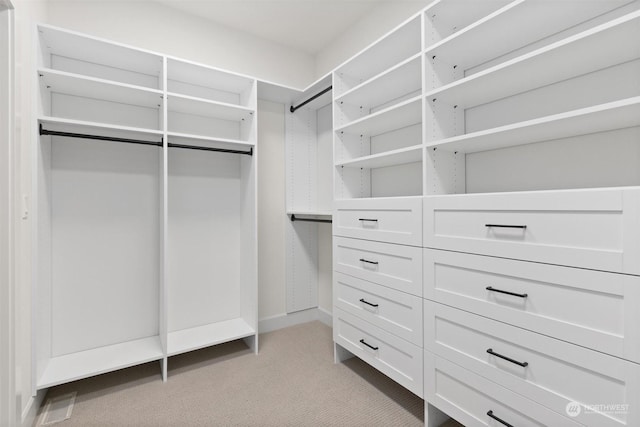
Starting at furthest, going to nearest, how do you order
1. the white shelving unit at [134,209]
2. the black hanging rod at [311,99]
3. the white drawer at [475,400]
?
the black hanging rod at [311,99], the white shelving unit at [134,209], the white drawer at [475,400]

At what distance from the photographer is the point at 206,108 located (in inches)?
94.1

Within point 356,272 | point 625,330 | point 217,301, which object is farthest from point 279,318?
point 625,330

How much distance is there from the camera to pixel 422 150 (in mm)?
1654

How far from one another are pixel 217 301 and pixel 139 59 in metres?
1.94

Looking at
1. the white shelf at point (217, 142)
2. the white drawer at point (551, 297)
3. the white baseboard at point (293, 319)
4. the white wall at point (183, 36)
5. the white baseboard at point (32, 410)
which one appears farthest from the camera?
the white baseboard at point (293, 319)

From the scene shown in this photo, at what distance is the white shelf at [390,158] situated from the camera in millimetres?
1756

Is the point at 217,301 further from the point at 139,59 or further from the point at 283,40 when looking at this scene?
the point at 283,40

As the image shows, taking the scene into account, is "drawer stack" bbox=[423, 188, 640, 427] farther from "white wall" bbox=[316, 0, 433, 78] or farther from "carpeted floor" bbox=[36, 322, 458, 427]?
"white wall" bbox=[316, 0, 433, 78]

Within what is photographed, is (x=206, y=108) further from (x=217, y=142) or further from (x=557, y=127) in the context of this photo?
(x=557, y=127)

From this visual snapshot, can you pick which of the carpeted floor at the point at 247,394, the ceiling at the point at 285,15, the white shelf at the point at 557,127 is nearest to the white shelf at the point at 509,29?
the white shelf at the point at 557,127

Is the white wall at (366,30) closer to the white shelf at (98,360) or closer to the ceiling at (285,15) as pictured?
the ceiling at (285,15)

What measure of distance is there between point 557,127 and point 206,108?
7.30 feet

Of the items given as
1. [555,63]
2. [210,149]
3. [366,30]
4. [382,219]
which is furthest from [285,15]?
[555,63]

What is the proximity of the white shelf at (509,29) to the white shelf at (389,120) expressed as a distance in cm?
27
